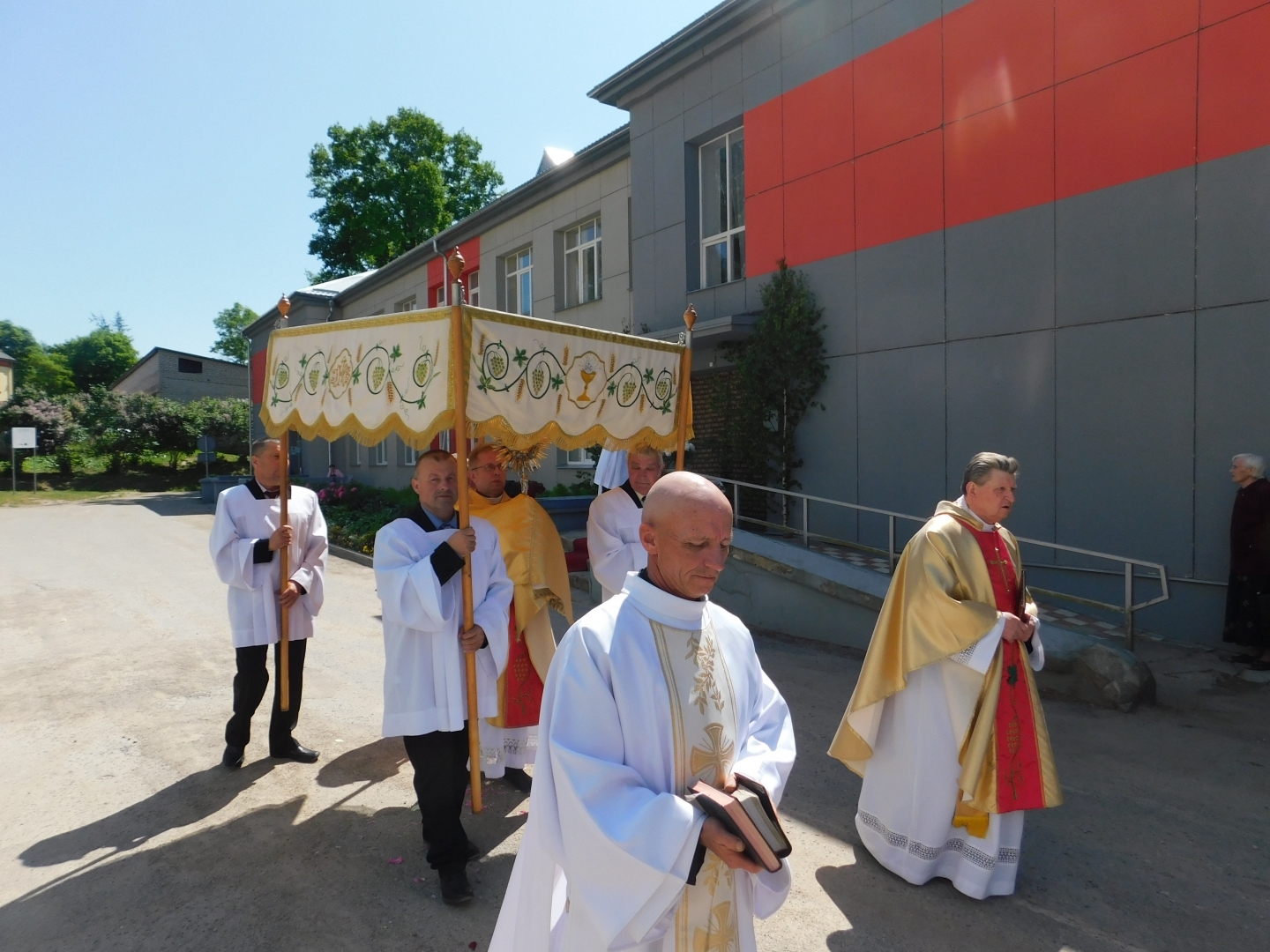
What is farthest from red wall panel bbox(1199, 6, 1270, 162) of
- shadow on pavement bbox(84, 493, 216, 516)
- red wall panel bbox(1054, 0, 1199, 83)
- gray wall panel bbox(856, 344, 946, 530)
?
shadow on pavement bbox(84, 493, 216, 516)

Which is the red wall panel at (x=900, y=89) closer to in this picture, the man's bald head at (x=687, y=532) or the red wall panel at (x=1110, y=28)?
the red wall panel at (x=1110, y=28)

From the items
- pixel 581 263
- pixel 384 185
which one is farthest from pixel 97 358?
A: pixel 581 263

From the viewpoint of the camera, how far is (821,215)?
11008 millimetres

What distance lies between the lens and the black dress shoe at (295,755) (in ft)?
17.0

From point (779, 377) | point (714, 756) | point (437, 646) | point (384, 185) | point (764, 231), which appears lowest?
point (437, 646)

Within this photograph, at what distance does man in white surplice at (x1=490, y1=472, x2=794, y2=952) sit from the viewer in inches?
72.2

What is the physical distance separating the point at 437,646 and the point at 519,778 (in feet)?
4.45

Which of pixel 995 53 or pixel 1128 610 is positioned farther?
pixel 995 53

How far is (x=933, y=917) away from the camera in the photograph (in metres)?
3.49

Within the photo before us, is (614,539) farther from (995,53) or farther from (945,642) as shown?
(995,53)

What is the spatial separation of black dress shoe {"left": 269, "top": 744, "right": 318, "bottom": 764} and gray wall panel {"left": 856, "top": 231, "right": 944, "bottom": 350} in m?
7.88

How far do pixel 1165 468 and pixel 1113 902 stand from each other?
17.9 ft

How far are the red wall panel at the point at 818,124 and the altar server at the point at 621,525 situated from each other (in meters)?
7.23

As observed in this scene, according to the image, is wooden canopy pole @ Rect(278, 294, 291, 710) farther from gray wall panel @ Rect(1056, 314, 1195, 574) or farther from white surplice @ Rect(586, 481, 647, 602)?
gray wall panel @ Rect(1056, 314, 1195, 574)
